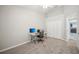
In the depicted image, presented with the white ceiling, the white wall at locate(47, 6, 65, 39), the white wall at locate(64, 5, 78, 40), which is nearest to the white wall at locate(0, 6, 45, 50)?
the white ceiling

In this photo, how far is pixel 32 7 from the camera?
124 inches

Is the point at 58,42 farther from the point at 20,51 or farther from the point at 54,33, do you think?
the point at 20,51

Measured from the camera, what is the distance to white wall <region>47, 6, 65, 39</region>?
3.30 meters

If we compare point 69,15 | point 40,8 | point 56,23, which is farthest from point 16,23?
point 69,15

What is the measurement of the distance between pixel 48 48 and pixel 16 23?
186 centimetres

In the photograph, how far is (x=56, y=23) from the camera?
3.40 metres

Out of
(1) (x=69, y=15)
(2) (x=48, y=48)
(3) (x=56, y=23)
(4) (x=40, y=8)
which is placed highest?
(4) (x=40, y=8)

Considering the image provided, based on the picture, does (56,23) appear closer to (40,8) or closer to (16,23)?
(40,8)

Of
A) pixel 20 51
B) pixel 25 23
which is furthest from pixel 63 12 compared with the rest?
pixel 20 51

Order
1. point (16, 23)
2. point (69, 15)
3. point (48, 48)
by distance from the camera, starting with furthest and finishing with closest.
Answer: point (16, 23) < point (69, 15) < point (48, 48)

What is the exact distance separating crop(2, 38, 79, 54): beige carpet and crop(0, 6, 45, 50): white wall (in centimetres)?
35
